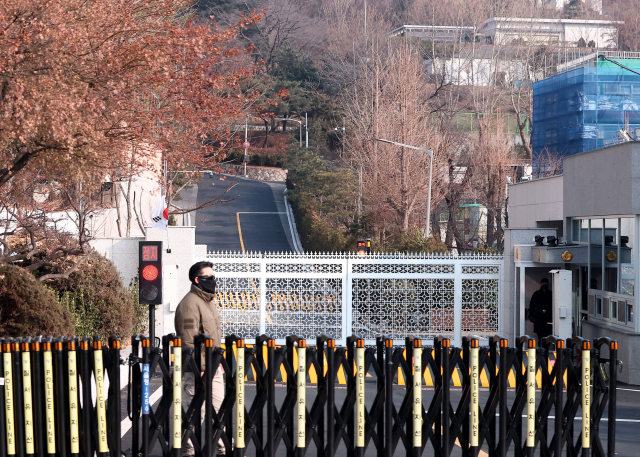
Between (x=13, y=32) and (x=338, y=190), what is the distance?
32314mm

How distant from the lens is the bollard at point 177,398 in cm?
607

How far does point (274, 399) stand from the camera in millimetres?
6270

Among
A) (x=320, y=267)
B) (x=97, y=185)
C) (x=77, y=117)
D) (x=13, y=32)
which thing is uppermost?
(x=13, y=32)

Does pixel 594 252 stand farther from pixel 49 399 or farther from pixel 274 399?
pixel 49 399

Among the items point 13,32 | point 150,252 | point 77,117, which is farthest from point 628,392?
point 13,32

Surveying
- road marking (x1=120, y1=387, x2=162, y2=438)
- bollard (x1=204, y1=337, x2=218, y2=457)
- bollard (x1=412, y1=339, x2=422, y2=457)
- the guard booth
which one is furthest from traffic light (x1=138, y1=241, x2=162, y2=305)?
the guard booth

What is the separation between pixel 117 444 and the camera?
608 cm

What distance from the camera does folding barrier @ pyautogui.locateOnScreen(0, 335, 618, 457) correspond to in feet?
19.9

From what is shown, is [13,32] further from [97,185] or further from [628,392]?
[628,392]

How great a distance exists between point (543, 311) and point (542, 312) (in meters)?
0.03

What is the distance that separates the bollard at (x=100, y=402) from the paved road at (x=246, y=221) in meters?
31.5

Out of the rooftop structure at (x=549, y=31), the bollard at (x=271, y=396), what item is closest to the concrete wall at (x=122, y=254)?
the bollard at (x=271, y=396)

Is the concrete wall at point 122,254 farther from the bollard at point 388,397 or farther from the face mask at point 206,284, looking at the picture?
the bollard at point 388,397

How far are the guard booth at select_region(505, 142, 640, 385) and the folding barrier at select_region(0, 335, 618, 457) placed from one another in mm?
6845
